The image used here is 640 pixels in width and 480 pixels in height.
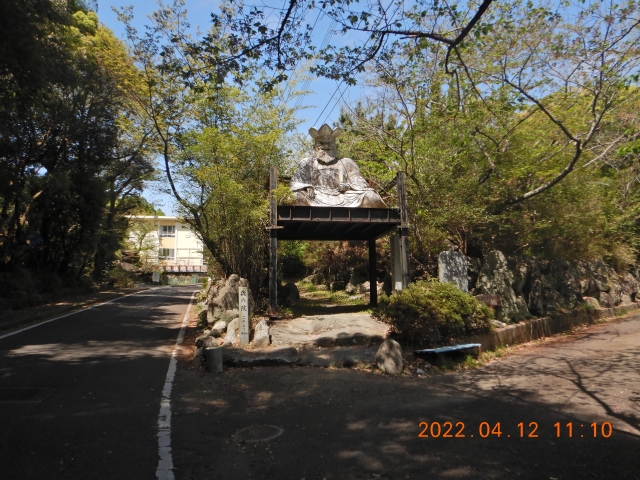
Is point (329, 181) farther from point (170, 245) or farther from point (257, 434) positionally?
point (170, 245)

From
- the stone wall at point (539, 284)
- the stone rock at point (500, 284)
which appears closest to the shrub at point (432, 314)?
the stone rock at point (500, 284)

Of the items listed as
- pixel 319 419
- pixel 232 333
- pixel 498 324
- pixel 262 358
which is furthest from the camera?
pixel 498 324

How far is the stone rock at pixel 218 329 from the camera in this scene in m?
11.7

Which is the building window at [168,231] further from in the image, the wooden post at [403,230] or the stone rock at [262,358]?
the stone rock at [262,358]

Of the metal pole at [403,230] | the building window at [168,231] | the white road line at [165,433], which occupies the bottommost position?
the white road line at [165,433]

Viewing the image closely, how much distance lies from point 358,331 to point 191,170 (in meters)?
8.05

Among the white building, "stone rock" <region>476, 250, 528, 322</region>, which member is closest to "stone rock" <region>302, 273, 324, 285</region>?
"stone rock" <region>476, 250, 528, 322</region>

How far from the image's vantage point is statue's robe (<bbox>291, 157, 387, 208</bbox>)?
46.1ft

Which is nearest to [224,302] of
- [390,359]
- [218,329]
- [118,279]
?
[218,329]

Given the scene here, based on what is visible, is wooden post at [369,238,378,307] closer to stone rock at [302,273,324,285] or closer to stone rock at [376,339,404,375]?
stone rock at [376,339,404,375]

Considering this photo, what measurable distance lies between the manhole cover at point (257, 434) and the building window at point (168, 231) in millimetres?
58013

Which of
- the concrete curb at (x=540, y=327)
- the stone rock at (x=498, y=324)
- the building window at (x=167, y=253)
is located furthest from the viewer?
the building window at (x=167, y=253)

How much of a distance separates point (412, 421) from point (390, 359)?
313 centimetres

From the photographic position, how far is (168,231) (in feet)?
199
